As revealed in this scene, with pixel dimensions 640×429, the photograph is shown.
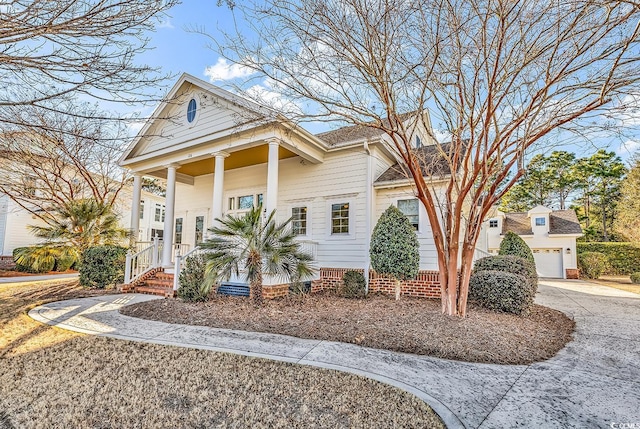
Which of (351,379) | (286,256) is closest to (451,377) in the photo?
(351,379)

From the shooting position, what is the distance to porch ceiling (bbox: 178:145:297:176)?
11125 millimetres

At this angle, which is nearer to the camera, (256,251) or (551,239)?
(256,251)

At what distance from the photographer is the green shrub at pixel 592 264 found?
2108 centimetres

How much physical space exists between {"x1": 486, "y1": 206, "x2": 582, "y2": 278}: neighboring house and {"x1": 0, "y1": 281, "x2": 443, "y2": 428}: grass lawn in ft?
66.5

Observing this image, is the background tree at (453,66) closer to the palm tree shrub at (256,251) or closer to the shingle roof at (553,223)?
the palm tree shrub at (256,251)

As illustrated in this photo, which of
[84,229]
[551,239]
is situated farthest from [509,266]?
[551,239]

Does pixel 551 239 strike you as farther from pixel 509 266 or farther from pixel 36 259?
pixel 36 259

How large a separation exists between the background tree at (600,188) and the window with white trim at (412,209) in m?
25.0

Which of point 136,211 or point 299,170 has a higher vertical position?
point 299,170

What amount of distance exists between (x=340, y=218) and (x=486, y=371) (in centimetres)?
718

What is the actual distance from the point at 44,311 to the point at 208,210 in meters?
7.08

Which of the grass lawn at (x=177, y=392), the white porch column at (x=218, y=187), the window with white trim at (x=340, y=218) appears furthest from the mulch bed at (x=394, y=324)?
the window with white trim at (x=340, y=218)

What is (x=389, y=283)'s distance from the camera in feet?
32.8

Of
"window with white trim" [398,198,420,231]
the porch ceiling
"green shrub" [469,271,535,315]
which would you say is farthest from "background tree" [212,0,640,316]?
the porch ceiling
